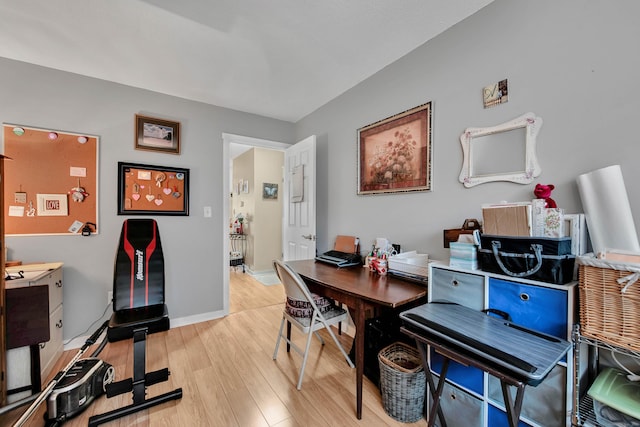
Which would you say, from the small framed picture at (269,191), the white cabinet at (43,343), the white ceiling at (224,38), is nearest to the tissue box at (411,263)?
the white ceiling at (224,38)

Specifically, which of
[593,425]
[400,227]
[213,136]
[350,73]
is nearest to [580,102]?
[400,227]

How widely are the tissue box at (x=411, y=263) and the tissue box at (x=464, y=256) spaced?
1.02 ft

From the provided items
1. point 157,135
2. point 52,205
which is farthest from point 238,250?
point 52,205

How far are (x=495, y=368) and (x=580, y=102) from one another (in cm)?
130

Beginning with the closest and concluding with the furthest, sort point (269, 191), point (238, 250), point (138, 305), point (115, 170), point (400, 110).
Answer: point (138, 305), point (400, 110), point (115, 170), point (269, 191), point (238, 250)

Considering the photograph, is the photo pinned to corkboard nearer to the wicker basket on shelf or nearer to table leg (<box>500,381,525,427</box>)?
table leg (<box>500,381,525,427</box>)

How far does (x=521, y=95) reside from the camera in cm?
144

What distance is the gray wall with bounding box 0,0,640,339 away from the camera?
120 cm

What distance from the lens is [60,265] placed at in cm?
216

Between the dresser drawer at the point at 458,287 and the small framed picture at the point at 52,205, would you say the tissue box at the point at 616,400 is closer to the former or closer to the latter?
the dresser drawer at the point at 458,287

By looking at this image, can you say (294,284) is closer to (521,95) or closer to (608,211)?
(608,211)

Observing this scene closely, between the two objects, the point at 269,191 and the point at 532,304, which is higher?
the point at 269,191

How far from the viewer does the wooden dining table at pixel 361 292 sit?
1442 mm

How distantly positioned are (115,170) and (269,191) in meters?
2.75
